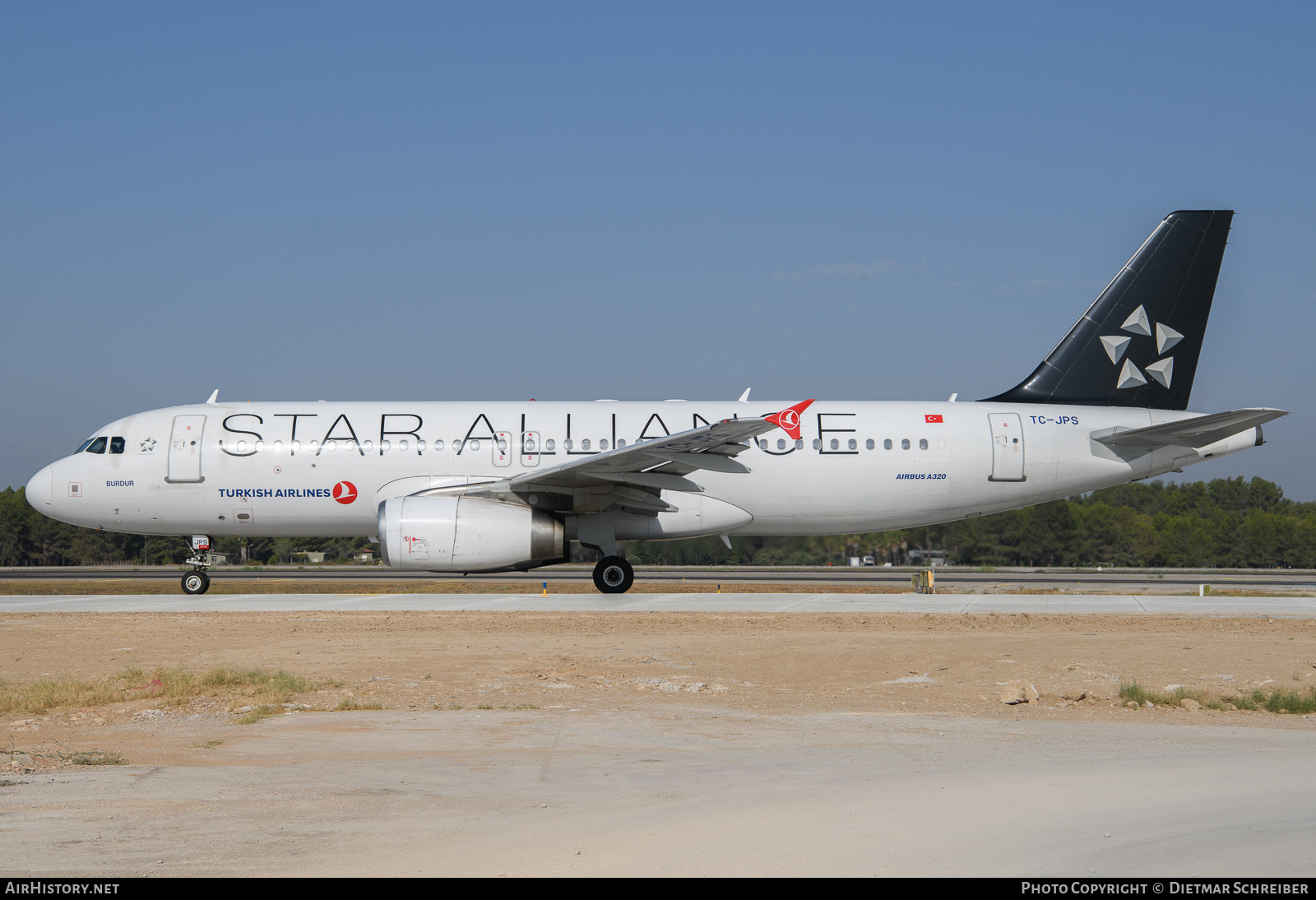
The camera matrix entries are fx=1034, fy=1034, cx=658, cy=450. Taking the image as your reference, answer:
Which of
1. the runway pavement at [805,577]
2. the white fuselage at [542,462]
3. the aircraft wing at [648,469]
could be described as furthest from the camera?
the runway pavement at [805,577]

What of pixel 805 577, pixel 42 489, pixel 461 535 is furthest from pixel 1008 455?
pixel 42 489

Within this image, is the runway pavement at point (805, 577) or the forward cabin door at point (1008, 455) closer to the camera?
the forward cabin door at point (1008, 455)

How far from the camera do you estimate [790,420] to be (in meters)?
18.5

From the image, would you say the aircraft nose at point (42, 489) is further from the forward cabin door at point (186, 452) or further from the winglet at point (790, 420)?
the winglet at point (790, 420)

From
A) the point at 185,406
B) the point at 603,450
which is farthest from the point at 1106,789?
the point at 185,406

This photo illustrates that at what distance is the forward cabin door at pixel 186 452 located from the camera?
19.1 metres

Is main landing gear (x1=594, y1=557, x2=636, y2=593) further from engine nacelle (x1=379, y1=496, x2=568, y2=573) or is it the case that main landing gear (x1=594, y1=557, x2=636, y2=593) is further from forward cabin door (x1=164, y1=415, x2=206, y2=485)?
forward cabin door (x1=164, y1=415, x2=206, y2=485)

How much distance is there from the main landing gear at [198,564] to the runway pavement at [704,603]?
20.0 inches

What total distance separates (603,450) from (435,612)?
4.77m

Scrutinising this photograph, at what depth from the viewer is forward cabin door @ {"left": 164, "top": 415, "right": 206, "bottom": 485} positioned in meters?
19.1

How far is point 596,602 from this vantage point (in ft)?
56.0

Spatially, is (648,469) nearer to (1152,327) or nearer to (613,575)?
(613,575)

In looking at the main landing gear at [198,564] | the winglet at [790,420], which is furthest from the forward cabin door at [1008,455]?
the main landing gear at [198,564]

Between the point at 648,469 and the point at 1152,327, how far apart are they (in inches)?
405
